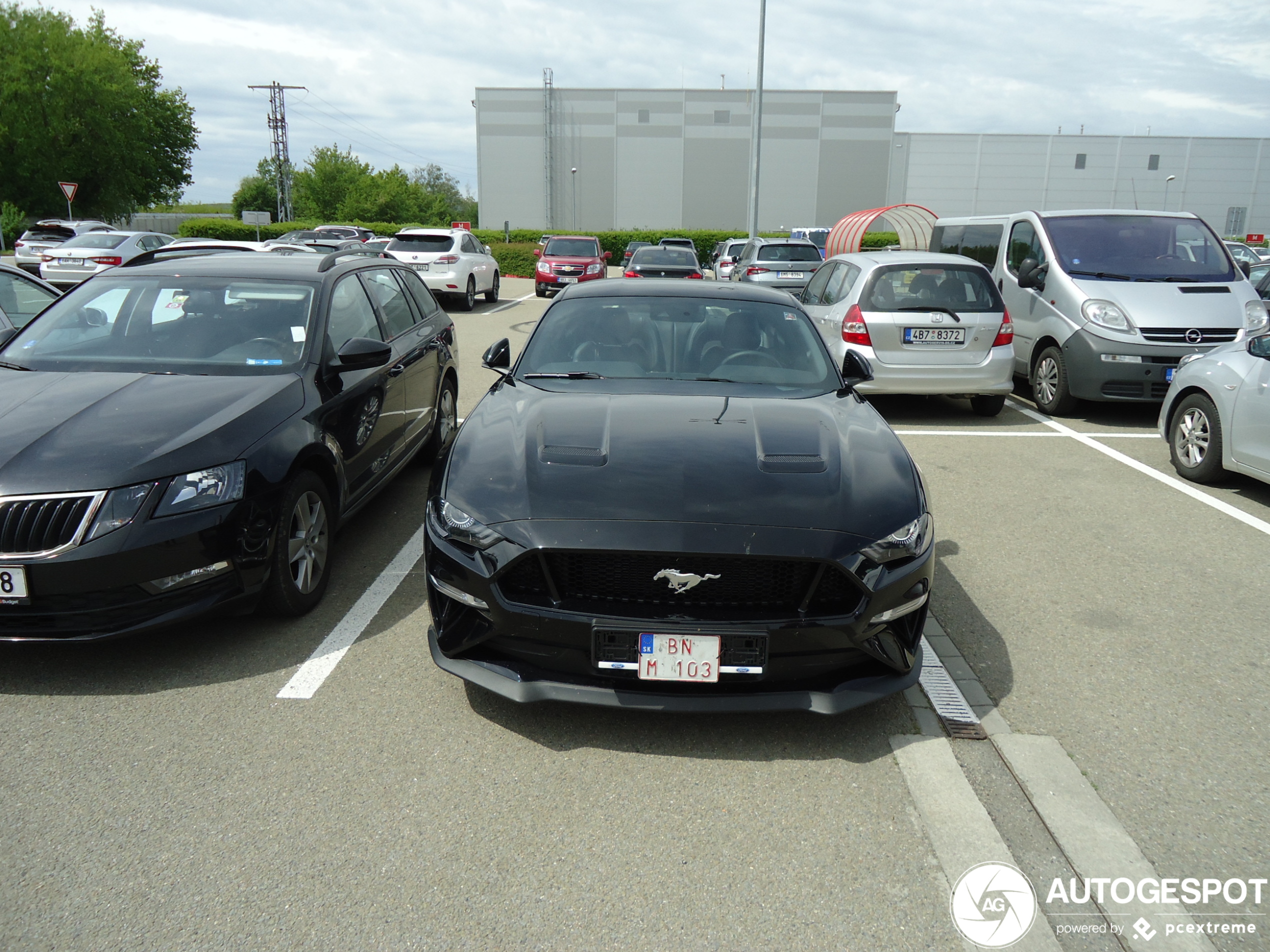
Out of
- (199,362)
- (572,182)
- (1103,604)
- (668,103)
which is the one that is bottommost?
(1103,604)

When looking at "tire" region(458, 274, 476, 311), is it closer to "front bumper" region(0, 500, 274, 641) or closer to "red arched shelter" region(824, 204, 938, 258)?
"red arched shelter" region(824, 204, 938, 258)

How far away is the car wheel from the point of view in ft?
21.6

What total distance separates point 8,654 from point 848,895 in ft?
11.4

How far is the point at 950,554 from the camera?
5203 millimetres

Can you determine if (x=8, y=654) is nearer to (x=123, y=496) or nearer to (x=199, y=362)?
(x=123, y=496)

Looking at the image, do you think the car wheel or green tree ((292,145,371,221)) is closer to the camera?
the car wheel

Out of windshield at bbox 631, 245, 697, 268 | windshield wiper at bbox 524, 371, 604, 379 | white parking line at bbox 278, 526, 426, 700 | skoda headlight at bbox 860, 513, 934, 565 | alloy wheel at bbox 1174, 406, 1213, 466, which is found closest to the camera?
skoda headlight at bbox 860, 513, 934, 565

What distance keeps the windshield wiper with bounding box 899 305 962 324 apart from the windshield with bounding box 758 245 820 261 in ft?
35.2

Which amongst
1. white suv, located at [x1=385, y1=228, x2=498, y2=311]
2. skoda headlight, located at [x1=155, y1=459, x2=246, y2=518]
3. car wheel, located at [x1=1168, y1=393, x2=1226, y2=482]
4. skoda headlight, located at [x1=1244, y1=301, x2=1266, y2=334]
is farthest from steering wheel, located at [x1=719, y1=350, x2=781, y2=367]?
white suv, located at [x1=385, y1=228, x2=498, y2=311]

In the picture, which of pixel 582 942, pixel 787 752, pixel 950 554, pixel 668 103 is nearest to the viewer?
pixel 582 942

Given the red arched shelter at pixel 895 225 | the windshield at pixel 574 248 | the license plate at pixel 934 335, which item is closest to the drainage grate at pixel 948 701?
the license plate at pixel 934 335

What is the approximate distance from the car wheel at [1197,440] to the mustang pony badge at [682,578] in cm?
529

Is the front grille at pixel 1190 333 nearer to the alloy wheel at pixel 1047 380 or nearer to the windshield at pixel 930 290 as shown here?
the alloy wheel at pixel 1047 380

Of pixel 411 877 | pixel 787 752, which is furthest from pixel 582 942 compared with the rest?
pixel 787 752
